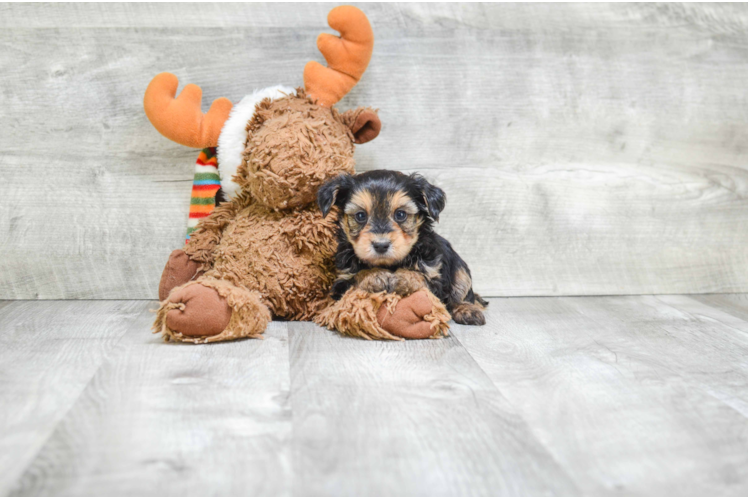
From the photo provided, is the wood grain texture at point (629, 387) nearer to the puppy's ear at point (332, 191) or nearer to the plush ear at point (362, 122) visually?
the puppy's ear at point (332, 191)

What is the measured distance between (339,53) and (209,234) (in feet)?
2.83

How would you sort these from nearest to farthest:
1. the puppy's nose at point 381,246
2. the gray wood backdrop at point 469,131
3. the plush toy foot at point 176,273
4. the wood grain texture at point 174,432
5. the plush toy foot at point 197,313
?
1. the wood grain texture at point 174,432
2. the plush toy foot at point 197,313
3. the puppy's nose at point 381,246
4. the plush toy foot at point 176,273
5. the gray wood backdrop at point 469,131

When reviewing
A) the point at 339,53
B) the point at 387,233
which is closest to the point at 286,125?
the point at 339,53

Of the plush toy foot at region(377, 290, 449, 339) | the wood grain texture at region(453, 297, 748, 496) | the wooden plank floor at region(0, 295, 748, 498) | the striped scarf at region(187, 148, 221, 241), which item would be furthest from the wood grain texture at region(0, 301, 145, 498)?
the wood grain texture at region(453, 297, 748, 496)

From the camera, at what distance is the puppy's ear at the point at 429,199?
2.10 meters

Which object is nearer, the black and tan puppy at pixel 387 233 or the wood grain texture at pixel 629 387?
the wood grain texture at pixel 629 387

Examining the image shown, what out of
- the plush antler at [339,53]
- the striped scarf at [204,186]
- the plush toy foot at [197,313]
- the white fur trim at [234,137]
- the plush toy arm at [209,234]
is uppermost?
the plush antler at [339,53]

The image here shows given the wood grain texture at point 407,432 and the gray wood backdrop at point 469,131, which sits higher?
the gray wood backdrop at point 469,131

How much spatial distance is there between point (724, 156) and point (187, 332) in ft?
8.34

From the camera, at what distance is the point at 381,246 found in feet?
6.57

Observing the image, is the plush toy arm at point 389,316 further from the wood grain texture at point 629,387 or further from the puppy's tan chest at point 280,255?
the puppy's tan chest at point 280,255

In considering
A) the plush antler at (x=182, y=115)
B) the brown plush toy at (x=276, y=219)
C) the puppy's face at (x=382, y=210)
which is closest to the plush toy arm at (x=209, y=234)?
the brown plush toy at (x=276, y=219)


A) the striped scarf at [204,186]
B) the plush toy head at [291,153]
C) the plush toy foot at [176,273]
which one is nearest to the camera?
the plush toy head at [291,153]

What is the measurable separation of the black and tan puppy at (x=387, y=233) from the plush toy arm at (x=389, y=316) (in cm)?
4
